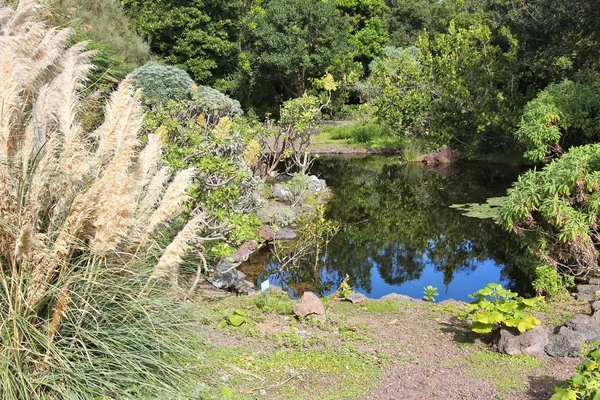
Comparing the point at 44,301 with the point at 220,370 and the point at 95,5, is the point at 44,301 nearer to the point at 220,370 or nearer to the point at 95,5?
the point at 220,370

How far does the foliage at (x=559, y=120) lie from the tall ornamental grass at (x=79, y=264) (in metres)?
7.11

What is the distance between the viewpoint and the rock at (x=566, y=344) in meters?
4.72

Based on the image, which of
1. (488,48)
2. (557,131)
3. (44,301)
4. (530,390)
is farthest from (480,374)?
(488,48)

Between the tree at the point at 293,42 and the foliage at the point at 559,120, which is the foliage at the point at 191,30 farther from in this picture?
the foliage at the point at 559,120

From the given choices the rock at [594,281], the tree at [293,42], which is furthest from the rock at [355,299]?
the tree at [293,42]

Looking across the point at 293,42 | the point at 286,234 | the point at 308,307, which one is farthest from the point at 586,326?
the point at 293,42

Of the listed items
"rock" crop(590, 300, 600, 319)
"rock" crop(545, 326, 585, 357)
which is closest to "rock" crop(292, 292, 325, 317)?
"rock" crop(545, 326, 585, 357)

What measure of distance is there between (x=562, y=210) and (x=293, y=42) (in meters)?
19.2

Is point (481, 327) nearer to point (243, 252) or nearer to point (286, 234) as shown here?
point (243, 252)

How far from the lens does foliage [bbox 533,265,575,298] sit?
6.62 meters

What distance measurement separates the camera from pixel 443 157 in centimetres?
2020

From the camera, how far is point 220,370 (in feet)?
13.3

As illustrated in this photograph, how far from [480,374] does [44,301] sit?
2940 millimetres

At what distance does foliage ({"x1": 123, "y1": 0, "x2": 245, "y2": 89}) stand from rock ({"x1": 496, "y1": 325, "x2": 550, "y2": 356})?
21.7 meters
